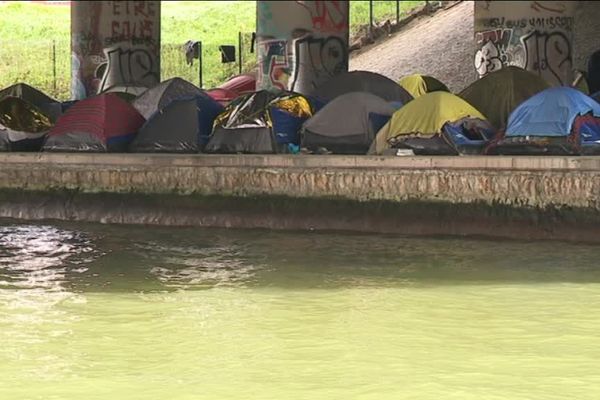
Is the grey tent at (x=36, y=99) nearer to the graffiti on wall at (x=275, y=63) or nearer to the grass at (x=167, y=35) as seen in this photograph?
the graffiti on wall at (x=275, y=63)

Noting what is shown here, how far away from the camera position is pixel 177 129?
61.9 ft

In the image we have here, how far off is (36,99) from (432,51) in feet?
53.9

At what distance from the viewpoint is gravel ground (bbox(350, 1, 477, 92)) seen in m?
34.1

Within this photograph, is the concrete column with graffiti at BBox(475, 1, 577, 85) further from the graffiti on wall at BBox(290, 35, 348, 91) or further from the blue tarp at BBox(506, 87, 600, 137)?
the blue tarp at BBox(506, 87, 600, 137)

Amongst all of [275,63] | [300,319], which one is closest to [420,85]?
[275,63]

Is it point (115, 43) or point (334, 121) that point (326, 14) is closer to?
point (115, 43)

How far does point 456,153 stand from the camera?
659 inches

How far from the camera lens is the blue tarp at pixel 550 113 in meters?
16.1

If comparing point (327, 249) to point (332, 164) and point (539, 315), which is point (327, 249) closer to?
point (332, 164)

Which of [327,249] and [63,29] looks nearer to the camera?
[327,249]

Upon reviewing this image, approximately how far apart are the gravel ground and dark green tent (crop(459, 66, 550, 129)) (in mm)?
12016

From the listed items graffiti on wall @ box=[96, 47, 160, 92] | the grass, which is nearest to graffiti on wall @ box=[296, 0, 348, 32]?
graffiti on wall @ box=[96, 47, 160, 92]

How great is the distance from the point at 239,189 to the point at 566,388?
999 centimetres

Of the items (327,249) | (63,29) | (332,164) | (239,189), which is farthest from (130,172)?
(63,29)
